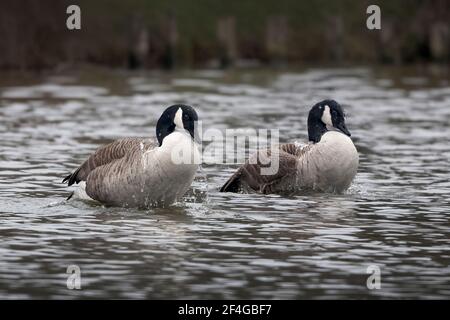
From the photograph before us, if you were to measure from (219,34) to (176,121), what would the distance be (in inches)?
1194

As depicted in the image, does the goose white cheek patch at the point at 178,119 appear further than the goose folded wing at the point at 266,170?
No

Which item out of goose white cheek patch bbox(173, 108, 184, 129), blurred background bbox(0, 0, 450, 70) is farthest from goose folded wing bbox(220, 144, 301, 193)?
blurred background bbox(0, 0, 450, 70)

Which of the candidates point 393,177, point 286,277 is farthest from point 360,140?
point 286,277

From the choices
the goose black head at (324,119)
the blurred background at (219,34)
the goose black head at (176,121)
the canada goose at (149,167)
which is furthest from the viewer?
the blurred background at (219,34)

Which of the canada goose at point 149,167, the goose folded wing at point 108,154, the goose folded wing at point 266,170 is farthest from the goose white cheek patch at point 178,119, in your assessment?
the goose folded wing at point 266,170

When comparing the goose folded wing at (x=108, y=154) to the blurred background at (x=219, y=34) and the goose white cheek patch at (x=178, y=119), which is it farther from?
the blurred background at (x=219, y=34)

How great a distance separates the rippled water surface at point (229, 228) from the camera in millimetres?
11102

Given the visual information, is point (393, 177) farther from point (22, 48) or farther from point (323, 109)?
point (22, 48)

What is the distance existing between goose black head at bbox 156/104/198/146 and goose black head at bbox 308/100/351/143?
8.28 feet

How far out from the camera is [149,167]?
14.5 m

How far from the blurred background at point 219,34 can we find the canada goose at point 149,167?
2559cm

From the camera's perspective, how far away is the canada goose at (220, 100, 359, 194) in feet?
53.2

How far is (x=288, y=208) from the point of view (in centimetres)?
1541

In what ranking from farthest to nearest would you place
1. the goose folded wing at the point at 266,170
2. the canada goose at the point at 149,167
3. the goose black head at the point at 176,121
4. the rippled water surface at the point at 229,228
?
the goose folded wing at the point at 266,170 → the goose black head at the point at 176,121 → the canada goose at the point at 149,167 → the rippled water surface at the point at 229,228
